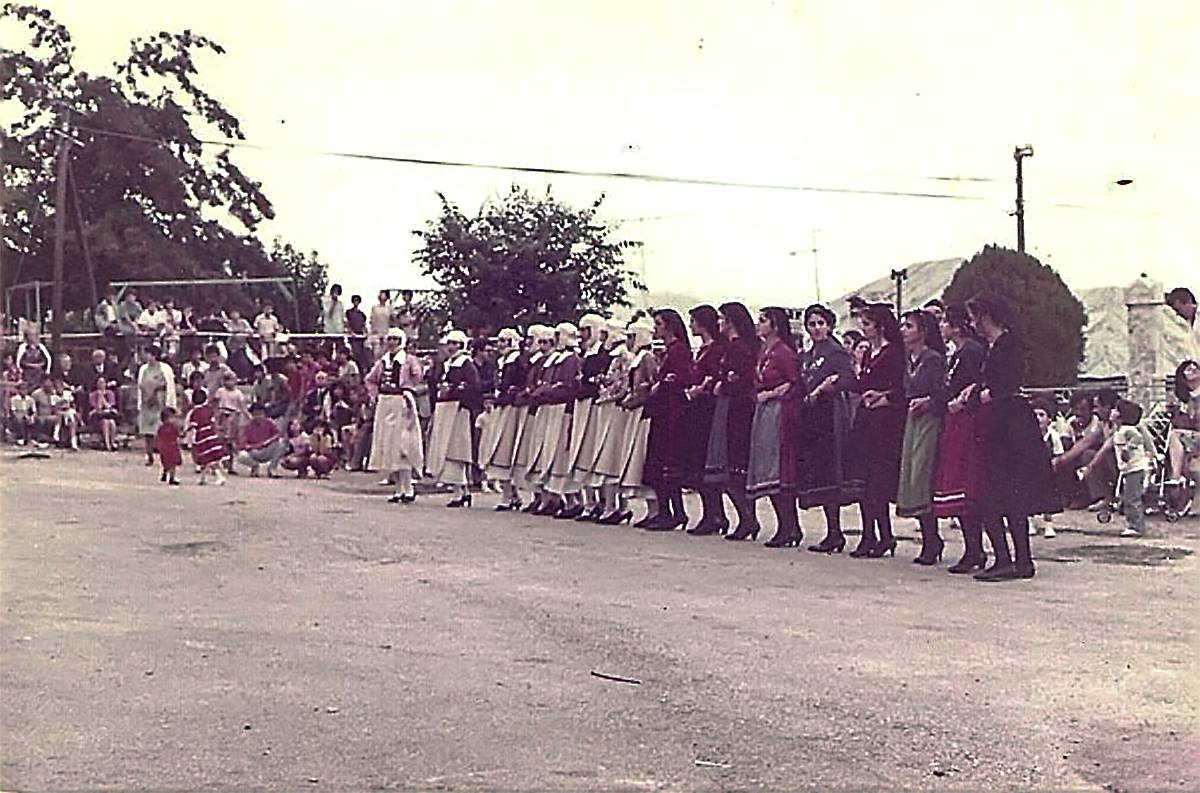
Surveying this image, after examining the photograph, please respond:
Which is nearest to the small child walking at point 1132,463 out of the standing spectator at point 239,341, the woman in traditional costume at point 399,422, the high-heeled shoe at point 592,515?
the high-heeled shoe at point 592,515

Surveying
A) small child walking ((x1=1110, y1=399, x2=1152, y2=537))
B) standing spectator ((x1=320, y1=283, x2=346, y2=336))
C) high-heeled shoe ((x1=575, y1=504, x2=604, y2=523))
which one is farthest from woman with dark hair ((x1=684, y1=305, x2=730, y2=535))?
standing spectator ((x1=320, y1=283, x2=346, y2=336))

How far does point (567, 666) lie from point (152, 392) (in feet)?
44.3

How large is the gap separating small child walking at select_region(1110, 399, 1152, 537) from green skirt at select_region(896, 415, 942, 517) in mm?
3360

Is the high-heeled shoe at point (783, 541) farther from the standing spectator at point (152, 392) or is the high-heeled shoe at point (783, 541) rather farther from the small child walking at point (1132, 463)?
the standing spectator at point (152, 392)

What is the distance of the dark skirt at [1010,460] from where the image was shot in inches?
394

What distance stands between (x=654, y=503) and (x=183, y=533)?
368cm

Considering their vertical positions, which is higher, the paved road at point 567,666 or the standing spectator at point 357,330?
the standing spectator at point 357,330

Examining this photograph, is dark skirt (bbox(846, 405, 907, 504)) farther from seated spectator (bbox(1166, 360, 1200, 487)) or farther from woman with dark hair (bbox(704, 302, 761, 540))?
seated spectator (bbox(1166, 360, 1200, 487))

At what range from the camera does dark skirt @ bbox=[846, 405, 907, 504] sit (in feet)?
36.4

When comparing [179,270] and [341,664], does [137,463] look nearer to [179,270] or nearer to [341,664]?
[179,270]

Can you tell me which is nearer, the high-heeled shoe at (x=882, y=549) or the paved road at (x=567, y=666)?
the paved road at (x=567, y=666)

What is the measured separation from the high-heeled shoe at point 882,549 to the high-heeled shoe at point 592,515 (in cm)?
300

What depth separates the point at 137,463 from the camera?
60.7ft

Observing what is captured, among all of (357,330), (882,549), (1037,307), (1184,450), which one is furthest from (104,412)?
(1184,450)
